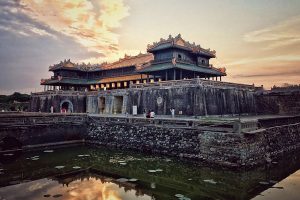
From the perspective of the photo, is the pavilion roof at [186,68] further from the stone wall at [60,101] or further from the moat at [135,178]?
the moat at [135,178]

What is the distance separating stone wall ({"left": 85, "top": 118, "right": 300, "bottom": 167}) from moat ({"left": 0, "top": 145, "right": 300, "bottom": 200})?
845 millimetres

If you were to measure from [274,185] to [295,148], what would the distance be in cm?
1175

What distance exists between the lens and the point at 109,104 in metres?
37.3

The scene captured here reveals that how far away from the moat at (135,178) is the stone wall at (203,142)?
0.85 meters

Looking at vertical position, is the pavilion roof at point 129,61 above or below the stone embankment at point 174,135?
above

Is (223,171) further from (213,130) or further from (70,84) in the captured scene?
(70,84)

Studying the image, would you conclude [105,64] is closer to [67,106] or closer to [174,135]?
[67,106]

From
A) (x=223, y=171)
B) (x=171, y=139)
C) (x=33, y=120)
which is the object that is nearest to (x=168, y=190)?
(x=223, y=171)

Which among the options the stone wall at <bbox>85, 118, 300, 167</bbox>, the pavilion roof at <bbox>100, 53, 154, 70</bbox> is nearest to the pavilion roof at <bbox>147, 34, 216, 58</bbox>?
the pavilion roof at <bbox>100, 53, 154, 70</bbox>

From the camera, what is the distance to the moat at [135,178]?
12.9 m

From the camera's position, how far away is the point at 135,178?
51.1ft

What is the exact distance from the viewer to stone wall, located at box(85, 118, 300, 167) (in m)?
17.1

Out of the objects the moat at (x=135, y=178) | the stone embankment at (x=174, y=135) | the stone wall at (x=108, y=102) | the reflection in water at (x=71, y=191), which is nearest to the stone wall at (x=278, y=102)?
the stone embankment at (x=174, y=135)

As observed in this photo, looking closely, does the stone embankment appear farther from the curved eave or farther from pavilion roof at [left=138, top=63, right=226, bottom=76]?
the curved eave
